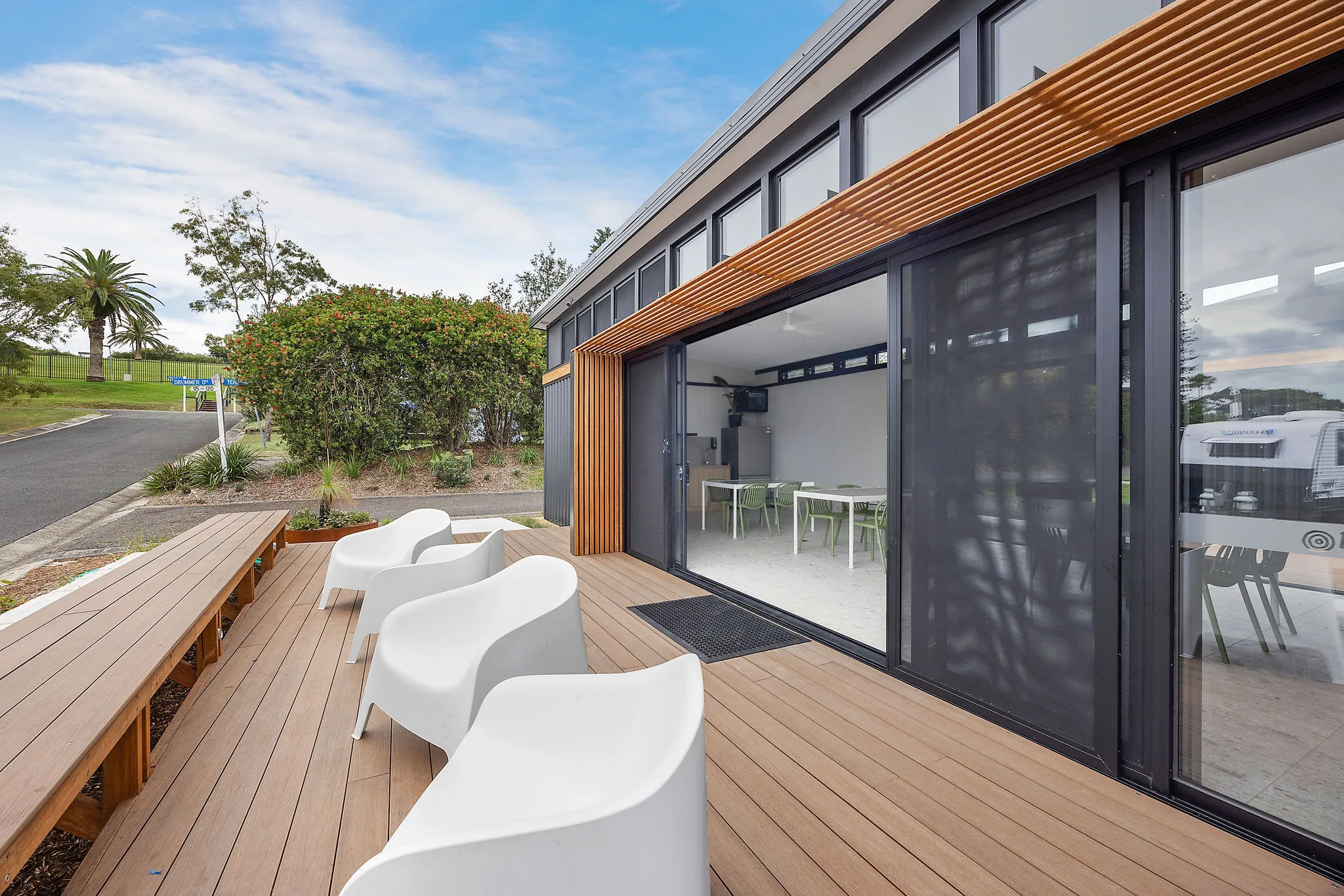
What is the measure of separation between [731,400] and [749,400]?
40 centimetres

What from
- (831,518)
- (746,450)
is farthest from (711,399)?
(831,518)

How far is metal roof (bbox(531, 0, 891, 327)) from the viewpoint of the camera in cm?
248

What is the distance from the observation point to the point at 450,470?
39.8ft

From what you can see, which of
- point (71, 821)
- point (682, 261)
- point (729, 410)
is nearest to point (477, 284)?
point (729, 410)

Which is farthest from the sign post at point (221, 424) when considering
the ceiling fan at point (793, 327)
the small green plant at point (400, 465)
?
the ceiling fan at point (793, 327)

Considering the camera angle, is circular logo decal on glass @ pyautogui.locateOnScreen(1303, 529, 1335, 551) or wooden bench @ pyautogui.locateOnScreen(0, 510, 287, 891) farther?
circular logo decal on glass @ pyautogui.locateOnScreen(1303, 529, 1335, 551)

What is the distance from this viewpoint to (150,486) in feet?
30.2

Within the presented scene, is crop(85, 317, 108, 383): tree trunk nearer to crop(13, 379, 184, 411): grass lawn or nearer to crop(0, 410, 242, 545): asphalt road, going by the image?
crop(13, 379, 184, 411): grass lawn

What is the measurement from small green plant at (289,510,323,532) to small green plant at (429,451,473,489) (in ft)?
17.6

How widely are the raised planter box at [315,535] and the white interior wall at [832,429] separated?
746cm

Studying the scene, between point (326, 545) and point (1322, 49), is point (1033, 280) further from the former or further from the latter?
point (326, 545)

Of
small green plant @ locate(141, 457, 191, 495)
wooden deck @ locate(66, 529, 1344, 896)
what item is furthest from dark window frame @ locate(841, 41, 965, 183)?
small green plant @ locate(141, 457, 191, 495)

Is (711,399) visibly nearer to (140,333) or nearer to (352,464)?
(352,464)

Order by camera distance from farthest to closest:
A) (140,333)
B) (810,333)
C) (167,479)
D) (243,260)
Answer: (140,333) → (243,260) → (167,479) → (810,333)
